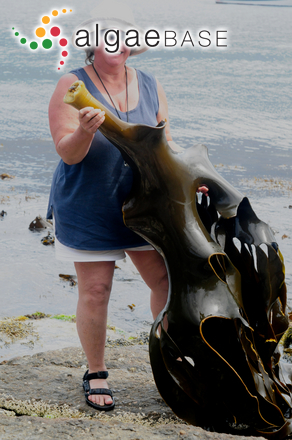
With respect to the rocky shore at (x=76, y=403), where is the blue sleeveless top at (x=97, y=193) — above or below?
above

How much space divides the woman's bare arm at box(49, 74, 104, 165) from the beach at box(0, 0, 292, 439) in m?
1.29

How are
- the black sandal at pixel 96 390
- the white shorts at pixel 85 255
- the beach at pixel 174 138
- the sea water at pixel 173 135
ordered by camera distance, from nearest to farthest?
1. the white shorts at pixel 85 255
2. the black sandal at pixel 96 390
3. the beach at pixel 174 138
4. the sea water at pixel 173 135

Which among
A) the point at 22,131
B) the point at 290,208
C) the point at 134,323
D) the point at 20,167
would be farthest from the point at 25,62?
the point at 134,323

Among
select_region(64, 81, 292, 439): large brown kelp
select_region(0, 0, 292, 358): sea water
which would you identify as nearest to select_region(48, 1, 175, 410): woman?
select_region(64, 81, 292, 439): large brown kelp

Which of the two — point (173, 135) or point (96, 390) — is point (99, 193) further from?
point (173, 135)

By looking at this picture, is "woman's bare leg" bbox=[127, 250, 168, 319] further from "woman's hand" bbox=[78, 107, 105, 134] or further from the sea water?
the sea water

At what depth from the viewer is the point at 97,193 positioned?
2.67m

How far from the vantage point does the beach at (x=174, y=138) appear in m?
4.78

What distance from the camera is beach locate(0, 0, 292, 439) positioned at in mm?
4777

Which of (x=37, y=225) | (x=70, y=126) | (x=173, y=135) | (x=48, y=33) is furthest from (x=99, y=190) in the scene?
(x=48, y=33)

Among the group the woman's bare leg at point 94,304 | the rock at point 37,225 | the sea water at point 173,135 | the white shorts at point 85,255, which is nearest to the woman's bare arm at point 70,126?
the white shorts at point 85,255

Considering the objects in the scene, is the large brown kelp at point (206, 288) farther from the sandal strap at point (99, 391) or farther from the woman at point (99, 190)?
the sandal strap at point (99, 391)

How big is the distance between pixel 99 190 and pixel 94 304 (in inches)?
24.4

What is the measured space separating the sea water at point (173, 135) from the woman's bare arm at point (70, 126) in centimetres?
122
